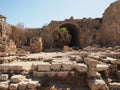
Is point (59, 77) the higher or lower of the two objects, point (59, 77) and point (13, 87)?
the higher

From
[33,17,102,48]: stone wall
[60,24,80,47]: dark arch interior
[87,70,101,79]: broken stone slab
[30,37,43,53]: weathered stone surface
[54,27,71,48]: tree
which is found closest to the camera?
[87,70,101,79]: broken stone slab

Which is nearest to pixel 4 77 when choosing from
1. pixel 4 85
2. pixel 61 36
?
pixel 4 85

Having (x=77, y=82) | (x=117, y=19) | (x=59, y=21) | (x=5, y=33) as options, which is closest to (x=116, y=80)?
(x=77, y=82)

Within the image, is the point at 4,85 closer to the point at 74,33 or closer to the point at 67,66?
the point at 67,66

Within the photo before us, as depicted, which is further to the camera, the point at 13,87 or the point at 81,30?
the point at 81,30

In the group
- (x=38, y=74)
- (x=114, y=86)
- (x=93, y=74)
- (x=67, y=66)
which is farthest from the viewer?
(x=67, y=66)

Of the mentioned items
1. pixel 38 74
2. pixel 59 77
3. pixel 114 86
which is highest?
pixel 38 74

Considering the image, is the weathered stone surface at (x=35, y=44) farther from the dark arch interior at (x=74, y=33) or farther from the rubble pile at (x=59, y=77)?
the rubble pile at (x=59, y=77)

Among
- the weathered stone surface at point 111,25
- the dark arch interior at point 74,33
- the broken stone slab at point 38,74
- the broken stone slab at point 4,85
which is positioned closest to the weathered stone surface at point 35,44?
the dark arch interior at point 74,33

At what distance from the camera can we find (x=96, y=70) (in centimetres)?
726

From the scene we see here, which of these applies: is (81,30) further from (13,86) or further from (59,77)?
(13,86)

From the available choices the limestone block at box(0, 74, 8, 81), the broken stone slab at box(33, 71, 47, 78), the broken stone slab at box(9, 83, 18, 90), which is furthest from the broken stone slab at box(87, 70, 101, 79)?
the limestone block at box(0, 74, 8, 81)

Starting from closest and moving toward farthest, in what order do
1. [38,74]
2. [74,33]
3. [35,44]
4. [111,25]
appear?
[38,74] < [35,44] < [111,25] < [74,33]

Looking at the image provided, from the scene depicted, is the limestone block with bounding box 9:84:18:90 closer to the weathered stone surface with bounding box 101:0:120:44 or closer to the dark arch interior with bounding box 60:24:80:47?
the weathered stone surface with bounding box 101:0:120:44
